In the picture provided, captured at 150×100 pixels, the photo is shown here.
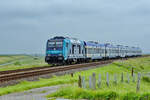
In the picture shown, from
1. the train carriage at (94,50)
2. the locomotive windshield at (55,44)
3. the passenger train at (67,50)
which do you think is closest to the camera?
the passenger train at (67,50)

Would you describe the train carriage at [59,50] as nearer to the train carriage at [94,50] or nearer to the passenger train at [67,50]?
the passenger train at [67,50]

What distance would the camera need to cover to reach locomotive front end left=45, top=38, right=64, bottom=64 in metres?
30.0

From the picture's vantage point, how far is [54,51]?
3052 cm

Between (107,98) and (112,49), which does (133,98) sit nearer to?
(107,98)

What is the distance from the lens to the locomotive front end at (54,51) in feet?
98.3

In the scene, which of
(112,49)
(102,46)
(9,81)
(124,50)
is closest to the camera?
(9,81)

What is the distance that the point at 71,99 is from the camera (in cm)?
1061

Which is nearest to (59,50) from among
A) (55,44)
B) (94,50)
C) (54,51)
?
(54,51)

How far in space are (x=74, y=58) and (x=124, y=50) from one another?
3743 cm

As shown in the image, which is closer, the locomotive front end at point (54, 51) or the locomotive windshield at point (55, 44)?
the locomotive front end at point (54, 51)

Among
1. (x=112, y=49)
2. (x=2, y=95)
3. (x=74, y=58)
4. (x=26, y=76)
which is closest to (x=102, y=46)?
(x=112, y=49)

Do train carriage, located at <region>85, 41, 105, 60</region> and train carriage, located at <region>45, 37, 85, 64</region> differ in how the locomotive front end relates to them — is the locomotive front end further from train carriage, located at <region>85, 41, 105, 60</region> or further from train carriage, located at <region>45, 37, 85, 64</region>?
train carriage, located at <region>85, 41, 105, 60</region>

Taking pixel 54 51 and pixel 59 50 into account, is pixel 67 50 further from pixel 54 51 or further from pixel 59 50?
pixel 54 51

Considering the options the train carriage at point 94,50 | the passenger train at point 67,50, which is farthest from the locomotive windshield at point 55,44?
the train carriage at point 94,50
